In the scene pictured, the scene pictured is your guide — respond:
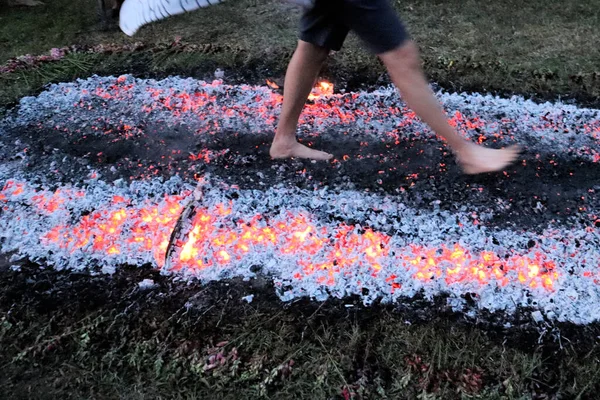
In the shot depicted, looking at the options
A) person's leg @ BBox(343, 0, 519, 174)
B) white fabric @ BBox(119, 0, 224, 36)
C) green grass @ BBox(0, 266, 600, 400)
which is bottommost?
green grass @ BBox(0, 266, 600, 400)

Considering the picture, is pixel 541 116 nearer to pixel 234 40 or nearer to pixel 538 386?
pixel 538 386

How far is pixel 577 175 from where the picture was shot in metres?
2.64

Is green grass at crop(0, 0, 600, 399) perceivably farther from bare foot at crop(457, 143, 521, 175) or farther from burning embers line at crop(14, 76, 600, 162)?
burning embers line at crop(14, 76, 600, 162)

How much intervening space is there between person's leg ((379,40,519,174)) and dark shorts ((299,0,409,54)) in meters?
0.05

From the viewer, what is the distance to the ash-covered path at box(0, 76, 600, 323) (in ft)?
7.15

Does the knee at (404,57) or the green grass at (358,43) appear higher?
the knee at (404,57)

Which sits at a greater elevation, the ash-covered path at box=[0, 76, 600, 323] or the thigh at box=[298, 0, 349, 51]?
the thigh at box=[298, 0, 349, 51]

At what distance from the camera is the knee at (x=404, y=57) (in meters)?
2.11

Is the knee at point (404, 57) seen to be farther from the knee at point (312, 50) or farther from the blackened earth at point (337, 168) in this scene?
the blackened earth at point (337, 168)

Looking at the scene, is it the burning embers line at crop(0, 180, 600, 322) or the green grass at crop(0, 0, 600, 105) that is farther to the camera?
the green grass at crop(0, 0, 600, 105)

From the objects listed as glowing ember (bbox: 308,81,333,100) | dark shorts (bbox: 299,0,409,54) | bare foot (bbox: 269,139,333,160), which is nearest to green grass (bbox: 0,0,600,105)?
glowing ember (bbox: 308,81,333,100)

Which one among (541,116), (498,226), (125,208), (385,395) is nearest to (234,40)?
(125,208)

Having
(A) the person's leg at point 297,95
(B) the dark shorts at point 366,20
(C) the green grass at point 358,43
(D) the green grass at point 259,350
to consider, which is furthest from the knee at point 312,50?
(D) the green grass at point 259,350

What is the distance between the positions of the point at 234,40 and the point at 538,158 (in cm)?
251
